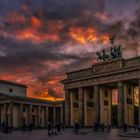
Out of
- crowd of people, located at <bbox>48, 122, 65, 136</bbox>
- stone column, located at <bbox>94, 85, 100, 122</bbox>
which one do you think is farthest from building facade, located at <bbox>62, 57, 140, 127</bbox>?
crowd of people, located at <bbox>48, 122, 65, 136</bbox>

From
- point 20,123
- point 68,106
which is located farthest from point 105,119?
point 20,123

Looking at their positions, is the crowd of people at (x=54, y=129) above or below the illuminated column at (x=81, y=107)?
below

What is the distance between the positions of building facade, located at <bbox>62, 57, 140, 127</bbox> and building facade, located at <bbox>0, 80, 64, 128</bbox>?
512 inches

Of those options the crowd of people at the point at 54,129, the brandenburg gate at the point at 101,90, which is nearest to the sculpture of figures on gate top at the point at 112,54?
the brandenburg gate at the point at 101,90

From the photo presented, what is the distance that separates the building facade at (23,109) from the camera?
84.7 meters

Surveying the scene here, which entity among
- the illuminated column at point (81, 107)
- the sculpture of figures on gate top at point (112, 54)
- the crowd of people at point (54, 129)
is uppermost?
the sculpture of figures on gate top at point (112, 54)

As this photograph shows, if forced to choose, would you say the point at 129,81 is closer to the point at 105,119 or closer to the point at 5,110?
the point at 105,119

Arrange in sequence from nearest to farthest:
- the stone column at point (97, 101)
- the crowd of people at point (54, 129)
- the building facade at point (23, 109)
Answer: the crowd of people at point (54, 129), the stone column at point (97, 101), the building facade at point (23, 109)

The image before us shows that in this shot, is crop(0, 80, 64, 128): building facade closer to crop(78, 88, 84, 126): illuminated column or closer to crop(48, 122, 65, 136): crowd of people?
crop(78, 88, 84, 126): illuminated column

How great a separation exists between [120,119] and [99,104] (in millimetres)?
7586

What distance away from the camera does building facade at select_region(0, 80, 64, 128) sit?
278ft

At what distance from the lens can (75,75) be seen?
78375 millimetres

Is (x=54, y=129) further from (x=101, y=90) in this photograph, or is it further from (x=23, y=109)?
(x=23, y=109)

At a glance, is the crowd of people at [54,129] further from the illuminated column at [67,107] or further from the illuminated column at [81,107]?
the illuminated column at [67,107]
